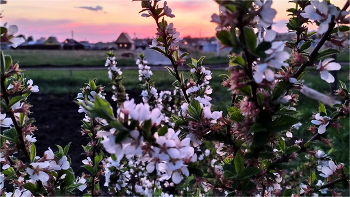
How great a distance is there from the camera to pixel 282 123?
A: 0.75 m

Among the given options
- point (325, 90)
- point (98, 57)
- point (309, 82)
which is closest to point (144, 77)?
point (325, 90)

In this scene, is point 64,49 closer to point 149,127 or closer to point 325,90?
point 325,90

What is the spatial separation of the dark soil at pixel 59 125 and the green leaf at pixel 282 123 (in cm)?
341

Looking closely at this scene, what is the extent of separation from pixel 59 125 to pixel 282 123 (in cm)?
530

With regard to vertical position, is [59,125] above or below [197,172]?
below

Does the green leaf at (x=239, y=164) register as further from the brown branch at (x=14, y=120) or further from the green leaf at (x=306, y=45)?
the brown branch at (x=14, y=120)

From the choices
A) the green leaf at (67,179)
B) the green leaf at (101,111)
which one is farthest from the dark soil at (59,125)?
the green leaf at (101,111)

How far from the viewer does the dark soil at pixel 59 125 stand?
14.4 ft

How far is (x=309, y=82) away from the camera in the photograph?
295 inches

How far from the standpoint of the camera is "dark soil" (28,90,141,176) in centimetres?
439

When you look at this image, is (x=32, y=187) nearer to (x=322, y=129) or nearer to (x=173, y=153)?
(x=173, y=153)

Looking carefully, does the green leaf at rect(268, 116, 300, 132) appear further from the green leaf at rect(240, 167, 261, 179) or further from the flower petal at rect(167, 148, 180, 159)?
the flower petal at rect(167, 148, 180, 159)

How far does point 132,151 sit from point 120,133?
50mm

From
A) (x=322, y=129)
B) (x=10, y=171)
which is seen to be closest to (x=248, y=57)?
(x=322, y=129)
